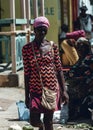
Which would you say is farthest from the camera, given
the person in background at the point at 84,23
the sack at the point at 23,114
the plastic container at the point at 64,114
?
the person in background at the point at 84,23

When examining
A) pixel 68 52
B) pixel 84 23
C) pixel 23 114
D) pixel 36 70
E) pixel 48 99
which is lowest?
pixel 23 114

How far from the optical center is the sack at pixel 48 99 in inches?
221

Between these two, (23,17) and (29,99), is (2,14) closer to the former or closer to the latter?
(23,17)

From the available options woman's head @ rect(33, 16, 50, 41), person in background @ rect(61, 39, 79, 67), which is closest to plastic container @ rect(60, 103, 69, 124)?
woman's head @ rect(33, 16, 50, 41)

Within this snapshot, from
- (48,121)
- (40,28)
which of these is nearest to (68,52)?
(48,121)

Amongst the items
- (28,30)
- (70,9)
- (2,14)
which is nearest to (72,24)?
(70,9)

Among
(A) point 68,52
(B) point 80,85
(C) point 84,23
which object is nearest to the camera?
(B) point 80,85

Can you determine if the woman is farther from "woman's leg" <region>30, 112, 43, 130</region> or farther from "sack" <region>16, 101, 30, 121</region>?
"sack" <region>16, 101, 30, 121</region>

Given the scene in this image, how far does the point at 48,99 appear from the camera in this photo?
18.5 ft

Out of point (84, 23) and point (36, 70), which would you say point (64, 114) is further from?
Answer: point (84, 23)

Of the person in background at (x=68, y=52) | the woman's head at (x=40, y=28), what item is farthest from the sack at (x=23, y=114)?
the person in background at (x=68, y=52)

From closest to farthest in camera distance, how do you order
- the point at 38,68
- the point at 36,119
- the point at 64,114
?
the point at 38,68 < the point at 36,119 < the point at 64,114

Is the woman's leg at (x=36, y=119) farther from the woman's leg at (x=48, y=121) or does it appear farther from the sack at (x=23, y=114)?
the sack at (x=23, y=114)

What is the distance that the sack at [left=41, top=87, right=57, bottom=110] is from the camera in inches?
221
